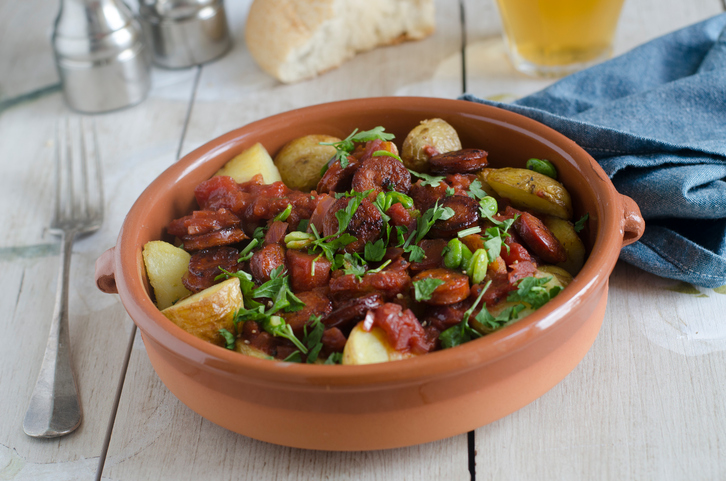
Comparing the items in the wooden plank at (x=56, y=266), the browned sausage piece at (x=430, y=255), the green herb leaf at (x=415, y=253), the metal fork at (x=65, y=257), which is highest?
the green herb leaf at (x=415, y=253)

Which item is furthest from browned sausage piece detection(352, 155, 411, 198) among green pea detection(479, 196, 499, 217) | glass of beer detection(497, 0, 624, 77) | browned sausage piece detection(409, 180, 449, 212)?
glass of beer detection(497, 0, 624, 77)

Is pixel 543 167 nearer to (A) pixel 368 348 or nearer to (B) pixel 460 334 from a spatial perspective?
(B) pixel 460 334

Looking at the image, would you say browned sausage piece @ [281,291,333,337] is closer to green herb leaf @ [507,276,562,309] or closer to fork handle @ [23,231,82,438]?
green herb leaf @ [507,276,562,309]

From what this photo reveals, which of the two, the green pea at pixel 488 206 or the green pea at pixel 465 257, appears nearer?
the green pea at pixel 465 257

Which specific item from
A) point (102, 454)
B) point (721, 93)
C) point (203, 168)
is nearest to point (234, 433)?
point (102, 454)

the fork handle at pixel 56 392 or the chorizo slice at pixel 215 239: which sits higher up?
the chorizo slice at pixel 215 239

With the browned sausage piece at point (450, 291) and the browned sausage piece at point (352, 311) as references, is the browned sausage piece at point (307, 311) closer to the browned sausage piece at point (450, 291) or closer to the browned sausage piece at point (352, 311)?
the browned sausage piece at point (352, 311)

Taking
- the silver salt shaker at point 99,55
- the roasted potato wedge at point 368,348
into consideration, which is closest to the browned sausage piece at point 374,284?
the roasted potato wedge at point 368,348
